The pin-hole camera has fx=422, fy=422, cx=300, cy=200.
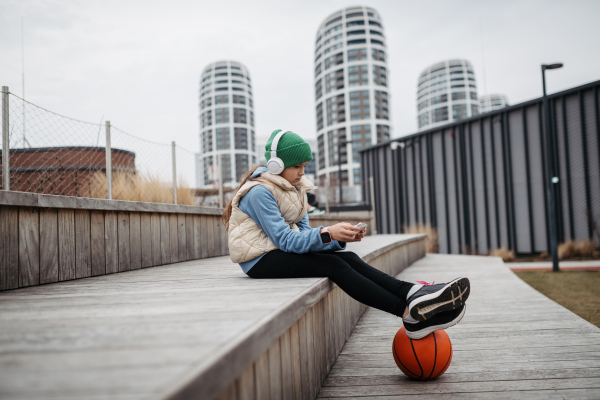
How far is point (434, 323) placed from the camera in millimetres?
1932

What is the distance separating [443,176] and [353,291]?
48.9 ft

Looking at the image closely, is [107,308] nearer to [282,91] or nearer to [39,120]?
[39,120]

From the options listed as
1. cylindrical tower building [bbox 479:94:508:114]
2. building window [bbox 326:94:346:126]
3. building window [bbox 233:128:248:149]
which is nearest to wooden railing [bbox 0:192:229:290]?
building window [bbox 326:94:346:126]

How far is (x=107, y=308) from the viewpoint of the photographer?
5.12 ft

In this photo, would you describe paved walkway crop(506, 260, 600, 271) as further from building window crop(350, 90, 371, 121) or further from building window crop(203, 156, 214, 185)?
building window crop(350, 90, 371, 121)

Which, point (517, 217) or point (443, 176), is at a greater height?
point (443, 176)

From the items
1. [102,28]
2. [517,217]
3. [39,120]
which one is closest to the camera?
[39,120]

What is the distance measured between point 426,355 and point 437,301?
1.19ft

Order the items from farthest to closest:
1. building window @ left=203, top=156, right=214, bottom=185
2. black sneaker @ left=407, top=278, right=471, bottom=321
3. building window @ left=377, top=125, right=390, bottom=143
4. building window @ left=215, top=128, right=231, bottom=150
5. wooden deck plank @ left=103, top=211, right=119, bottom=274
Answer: building window @ left=215, top=128, right=231, bottom=150, building window @ left=377, top=125, right=390, bottom=143, building window @ left=203, top=156, right=214, bottom=185, wooden deck plank @ left=103, top=211, right=119, bottom=274, black sneaker @ left=407, top=278, right=471, bottom=321

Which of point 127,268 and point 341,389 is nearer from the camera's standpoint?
point 341,389

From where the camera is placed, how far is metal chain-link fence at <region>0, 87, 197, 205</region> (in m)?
2.92

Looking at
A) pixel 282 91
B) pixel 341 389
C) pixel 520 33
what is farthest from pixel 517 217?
pixel 282 91

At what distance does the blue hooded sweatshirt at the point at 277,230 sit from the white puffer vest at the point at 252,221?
0.05 metres

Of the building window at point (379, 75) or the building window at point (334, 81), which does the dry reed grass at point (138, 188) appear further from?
the building window at point (334, 81)
